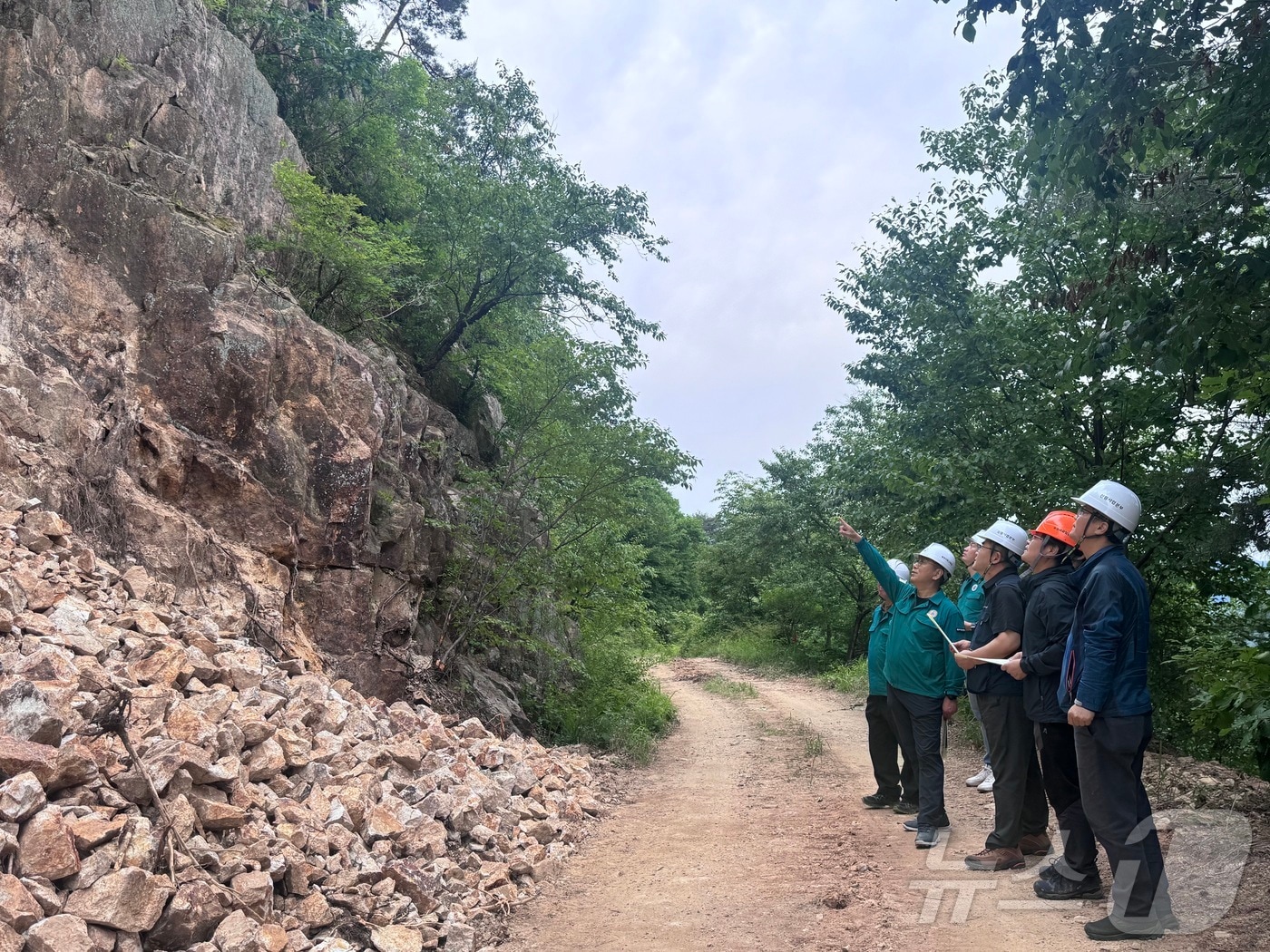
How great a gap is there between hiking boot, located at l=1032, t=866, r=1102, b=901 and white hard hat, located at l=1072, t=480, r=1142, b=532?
1847mm

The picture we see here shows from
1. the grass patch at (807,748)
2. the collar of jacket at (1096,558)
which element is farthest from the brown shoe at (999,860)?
the grass patch at (807,748)

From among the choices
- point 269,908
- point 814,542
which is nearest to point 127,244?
point 269,908

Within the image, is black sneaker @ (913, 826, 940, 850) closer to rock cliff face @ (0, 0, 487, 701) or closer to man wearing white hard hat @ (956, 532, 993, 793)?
man wearing white hard hat @ (956, 532, 993, 793)

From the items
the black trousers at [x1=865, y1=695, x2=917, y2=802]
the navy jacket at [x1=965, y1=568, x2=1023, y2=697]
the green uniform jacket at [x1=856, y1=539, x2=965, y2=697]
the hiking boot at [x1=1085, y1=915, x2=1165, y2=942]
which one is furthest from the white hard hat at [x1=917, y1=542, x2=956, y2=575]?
the hiking boot at [x1=1085, y1=915, x2=1165, y2=942]

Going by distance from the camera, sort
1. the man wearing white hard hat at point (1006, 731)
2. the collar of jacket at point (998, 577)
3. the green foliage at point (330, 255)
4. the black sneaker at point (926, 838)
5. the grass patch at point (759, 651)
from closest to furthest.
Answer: the man wearing white hard hat at point (1006, 731) < the collar of jacket at point (998, 577) < the black sneaker at point (926, 838) < the green foliage at point (330, 255) < the grass patch at point (759, 651)

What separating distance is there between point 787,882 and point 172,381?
6.80 metres

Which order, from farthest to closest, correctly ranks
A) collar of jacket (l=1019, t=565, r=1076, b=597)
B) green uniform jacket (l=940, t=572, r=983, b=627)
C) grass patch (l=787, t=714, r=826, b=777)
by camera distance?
grass patch (l=787, t=714, r=826, b=777) < green uniform jacket (l=940, t=572, r=983, b=627) < collar of jacket (l=1019, t=565, r=1076, b=597)

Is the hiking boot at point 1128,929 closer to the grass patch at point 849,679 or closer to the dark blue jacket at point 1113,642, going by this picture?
the dark blue jacket at point 1113,642

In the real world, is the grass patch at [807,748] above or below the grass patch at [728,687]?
above

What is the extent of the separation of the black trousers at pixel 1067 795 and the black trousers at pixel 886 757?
7.91 feet

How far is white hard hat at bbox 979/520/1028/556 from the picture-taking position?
5703mm

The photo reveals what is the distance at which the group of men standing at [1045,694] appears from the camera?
410 cm

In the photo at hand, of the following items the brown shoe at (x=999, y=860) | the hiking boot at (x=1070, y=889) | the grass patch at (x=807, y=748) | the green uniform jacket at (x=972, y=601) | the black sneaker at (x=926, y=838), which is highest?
the green uniform jacket at (x=972, y=601)

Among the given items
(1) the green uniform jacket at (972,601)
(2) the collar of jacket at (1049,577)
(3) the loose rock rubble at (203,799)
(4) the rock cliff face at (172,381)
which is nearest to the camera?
(3) the loose rock rubble at (203,799)
